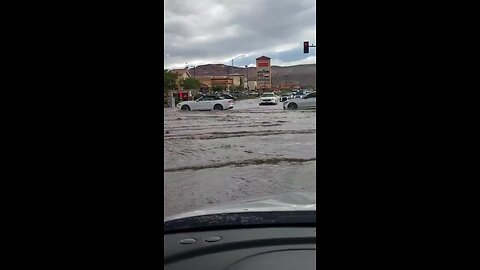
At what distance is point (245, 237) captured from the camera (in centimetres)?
275

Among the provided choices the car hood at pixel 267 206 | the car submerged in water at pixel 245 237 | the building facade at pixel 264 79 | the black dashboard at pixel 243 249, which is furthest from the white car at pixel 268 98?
the black dashboard at pixel 243 249

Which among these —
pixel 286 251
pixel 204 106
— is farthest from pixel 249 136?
pixel 286 251

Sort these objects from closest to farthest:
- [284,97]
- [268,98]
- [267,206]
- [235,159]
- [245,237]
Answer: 1. [245,237]
2. [267,206]
3. [235,159]
4. [284,97]
5. [268,98]

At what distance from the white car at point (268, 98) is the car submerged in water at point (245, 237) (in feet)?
50.9

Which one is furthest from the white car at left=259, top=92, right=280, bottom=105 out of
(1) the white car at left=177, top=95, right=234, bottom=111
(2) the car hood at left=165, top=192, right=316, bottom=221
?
(2) the car hood at left=165, top=192, right=316, bottom=221

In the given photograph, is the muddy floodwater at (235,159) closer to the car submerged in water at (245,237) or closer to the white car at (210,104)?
the car submerged in water at (245,237)

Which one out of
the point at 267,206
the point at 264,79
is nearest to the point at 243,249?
the point at 267,206

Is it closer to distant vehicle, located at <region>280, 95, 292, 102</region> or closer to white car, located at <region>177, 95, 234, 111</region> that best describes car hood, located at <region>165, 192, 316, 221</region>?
distant vehicle, located at <region>280, 95, 292, 102</region>

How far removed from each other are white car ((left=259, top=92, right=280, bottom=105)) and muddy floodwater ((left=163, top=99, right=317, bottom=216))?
4115 millimetres

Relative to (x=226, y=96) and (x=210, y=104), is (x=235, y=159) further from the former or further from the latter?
(x=226, y=96)

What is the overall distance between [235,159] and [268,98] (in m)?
11.3

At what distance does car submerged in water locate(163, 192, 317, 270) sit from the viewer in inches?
96.1

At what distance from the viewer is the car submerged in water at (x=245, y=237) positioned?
2440mm
